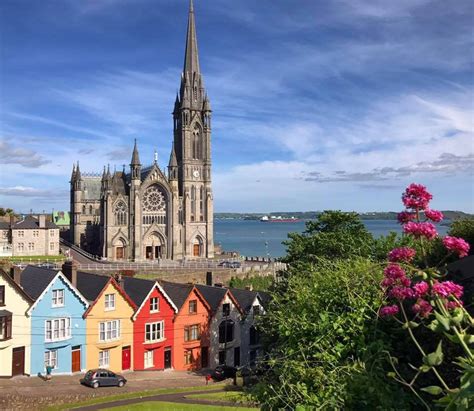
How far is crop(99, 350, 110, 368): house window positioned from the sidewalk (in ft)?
6.00

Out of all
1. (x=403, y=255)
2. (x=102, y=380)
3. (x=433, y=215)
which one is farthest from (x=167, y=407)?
(x=433, y=215)

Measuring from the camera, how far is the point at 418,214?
6277 mm

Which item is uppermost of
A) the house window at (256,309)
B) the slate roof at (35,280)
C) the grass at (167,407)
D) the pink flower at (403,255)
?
the pink flower at (403,255)

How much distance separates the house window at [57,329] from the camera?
34156 mm

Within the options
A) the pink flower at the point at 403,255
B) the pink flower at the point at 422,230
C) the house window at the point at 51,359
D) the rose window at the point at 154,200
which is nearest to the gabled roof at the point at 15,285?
the house window at the point at 51,359

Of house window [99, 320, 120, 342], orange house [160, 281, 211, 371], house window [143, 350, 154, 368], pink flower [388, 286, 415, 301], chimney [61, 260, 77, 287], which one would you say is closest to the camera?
pink flower [388, 286, 415, 301]

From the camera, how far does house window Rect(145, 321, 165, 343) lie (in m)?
38.3

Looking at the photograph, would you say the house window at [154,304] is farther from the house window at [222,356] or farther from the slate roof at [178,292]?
the house window at [222,356]

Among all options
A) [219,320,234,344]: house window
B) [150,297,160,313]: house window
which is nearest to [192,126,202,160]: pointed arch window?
[219,320,234,344]: house window

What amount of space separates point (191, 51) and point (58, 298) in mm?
74361

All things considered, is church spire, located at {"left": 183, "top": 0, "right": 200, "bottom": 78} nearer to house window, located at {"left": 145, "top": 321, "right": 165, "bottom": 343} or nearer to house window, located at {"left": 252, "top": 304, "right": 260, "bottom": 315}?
house window, located at {"left": 252, "top": 304, "right": 260, "bottom": 315}

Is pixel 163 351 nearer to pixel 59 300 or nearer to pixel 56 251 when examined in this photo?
pixel 59 300

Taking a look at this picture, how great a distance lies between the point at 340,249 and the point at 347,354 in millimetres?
24546

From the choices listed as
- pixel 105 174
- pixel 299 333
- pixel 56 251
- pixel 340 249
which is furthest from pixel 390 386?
pixel 105 174
